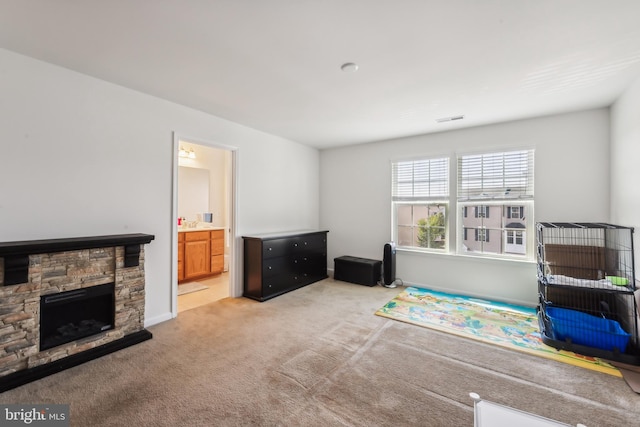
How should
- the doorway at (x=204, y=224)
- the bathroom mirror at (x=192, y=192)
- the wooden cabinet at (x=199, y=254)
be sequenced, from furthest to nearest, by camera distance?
the bathroom mirror at (x=192, y=192)
the wooden cabinet at (x=199, y=254)
the doorway at (x=204, y=224)

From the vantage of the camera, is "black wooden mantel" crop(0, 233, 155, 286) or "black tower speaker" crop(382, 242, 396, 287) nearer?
"black wooden mantel" crop(0, 233, 155, 286)

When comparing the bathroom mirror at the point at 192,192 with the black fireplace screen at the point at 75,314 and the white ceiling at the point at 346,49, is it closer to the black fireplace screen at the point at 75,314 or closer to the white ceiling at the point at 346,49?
the white ceiling at the point at 346,49

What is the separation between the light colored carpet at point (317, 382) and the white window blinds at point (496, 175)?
2.26m

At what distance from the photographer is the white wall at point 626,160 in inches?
101

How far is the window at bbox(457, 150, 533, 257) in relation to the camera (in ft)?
12.3

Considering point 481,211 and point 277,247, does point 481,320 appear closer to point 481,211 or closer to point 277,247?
point 481,211

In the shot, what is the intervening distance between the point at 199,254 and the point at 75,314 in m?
2.48

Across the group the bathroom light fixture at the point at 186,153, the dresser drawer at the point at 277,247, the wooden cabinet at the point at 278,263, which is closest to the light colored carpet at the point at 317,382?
the wooden cabinet at the point at 278,263

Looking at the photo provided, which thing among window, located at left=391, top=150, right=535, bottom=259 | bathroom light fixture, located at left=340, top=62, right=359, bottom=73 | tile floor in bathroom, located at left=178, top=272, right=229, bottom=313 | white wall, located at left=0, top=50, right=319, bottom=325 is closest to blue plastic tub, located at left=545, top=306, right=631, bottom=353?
window, located at left=391, top=150, right=535, bottom=259

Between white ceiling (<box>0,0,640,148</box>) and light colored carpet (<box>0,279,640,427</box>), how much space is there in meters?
2.57

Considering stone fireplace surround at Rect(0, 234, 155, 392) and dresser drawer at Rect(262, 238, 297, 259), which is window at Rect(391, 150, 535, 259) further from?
stone fireplace surround at Rect(0, 234, 155, 392)

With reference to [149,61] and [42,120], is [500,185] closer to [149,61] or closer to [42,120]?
[149,61]

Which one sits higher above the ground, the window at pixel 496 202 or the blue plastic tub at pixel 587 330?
the window at pixel 496 202

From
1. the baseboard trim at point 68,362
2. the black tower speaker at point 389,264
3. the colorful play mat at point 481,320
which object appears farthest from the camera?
the black tower speaker at point 389,264
